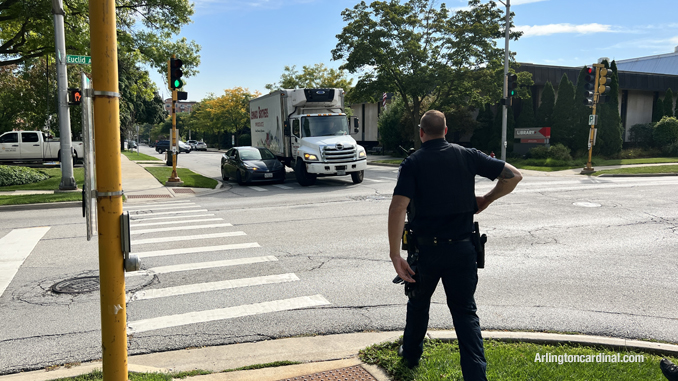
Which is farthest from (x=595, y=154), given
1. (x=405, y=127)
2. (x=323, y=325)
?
(x=323, y=325)

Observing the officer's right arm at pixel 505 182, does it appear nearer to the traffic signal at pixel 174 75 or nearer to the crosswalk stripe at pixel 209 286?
the crosswalk stripe at pixel 209 286

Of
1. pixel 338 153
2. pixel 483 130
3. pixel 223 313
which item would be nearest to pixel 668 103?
pixel 483 130

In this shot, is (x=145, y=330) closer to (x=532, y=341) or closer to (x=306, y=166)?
(x=532, y=341)

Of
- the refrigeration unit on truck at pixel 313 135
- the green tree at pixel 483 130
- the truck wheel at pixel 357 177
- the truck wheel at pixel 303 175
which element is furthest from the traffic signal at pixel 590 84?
the green tree at pixel 483 130

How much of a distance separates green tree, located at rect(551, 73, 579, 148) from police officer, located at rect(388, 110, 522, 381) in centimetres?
2966

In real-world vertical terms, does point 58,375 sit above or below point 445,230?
below

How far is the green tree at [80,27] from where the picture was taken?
16.4 meters

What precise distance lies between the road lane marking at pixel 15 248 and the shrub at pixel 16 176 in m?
9.48

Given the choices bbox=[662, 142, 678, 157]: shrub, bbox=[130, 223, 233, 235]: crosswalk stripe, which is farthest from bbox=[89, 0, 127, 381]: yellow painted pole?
bbox=[662, 142, 678, 157]: shrub

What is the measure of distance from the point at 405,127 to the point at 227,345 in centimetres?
3318

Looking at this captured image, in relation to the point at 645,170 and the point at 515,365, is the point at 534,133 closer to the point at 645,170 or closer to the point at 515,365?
the point at 645,170

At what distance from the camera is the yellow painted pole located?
2.60m

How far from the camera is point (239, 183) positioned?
62.6 feet

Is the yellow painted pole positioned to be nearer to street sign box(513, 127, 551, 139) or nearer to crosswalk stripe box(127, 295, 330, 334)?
crosswalk stripe box(127, 295, 330, 334)
